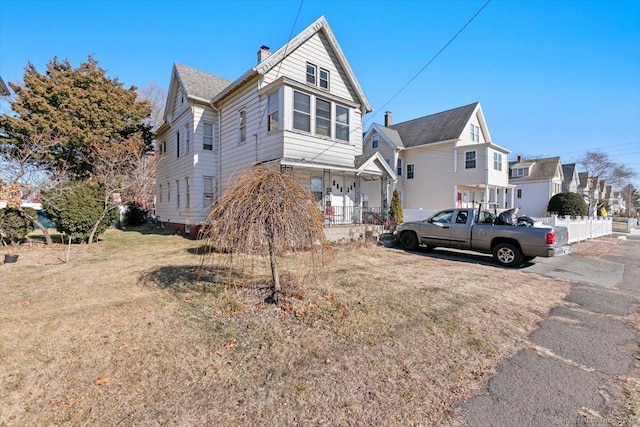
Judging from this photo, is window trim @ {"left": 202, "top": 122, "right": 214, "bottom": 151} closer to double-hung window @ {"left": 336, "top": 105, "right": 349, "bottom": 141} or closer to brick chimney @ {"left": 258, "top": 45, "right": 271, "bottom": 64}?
brick chimney @ {"left": 258, "top": 45, "right": 271, "bottom": 64}

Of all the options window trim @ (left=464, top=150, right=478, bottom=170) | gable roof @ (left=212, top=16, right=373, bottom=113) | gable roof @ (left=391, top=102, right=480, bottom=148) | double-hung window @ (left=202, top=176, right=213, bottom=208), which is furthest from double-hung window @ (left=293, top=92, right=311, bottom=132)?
window trim @ (left=464, top=150, right=478, bottom=170)

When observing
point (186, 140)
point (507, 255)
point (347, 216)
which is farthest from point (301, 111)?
point (507, 255)

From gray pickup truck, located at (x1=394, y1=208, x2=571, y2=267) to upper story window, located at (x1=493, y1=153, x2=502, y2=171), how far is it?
15.8m

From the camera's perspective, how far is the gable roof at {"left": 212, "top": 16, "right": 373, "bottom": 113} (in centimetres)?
1228

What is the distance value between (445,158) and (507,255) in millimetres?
16251

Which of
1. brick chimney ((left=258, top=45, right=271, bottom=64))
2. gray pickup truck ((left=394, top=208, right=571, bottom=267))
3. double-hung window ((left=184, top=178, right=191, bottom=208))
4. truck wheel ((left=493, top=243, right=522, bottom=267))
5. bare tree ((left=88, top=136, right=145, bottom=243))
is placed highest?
brick chimney ((left=258, top=45, right=271, bottom=64))

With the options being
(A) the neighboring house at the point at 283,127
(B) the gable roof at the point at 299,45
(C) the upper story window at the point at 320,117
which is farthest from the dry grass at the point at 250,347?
Answer: (B) the gable roof at the point at 299,45

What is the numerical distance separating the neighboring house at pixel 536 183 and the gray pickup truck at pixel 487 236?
28520 mm

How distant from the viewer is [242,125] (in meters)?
14.0

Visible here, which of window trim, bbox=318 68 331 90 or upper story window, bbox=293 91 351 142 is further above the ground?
window trim, bbox=318 68 331 90

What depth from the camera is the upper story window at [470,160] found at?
910 inches

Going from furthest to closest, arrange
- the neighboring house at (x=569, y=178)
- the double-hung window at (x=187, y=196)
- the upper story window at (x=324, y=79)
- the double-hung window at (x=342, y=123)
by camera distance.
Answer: the neighboring house at (x=569, y=178) < the double-hung window at (x=187, y=196) < the upper story window at (x=324, y=79) < the double-hung window at (x=342, y=123)

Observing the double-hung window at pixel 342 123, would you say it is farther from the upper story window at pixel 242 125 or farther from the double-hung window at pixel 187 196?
the double-hung window at pixel 187 196

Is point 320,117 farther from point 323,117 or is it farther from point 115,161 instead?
point 115,161
